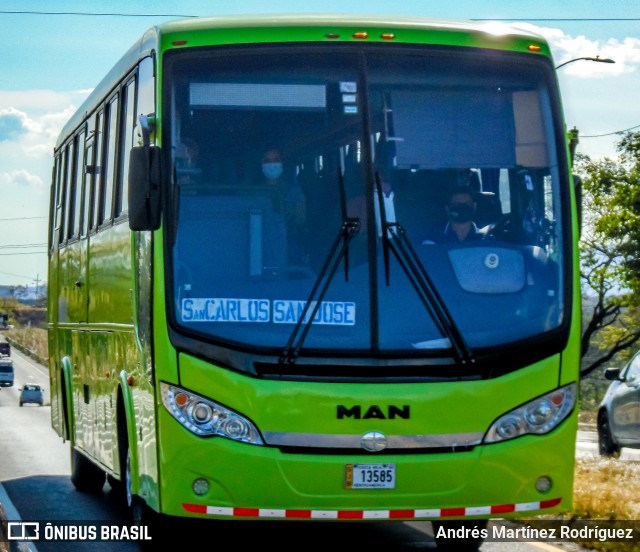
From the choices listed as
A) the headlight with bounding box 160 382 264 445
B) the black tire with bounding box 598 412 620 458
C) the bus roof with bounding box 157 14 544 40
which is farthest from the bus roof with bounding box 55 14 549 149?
the black tire with bounding box 598 412 620 458

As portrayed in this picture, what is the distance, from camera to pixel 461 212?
8.59 meters

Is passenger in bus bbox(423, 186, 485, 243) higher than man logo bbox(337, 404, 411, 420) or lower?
higher

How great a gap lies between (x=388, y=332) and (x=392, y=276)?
1.08 ft

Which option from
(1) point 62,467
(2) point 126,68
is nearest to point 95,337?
(2) point 126,68

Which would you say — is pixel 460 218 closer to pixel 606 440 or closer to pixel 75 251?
pixel 75 251

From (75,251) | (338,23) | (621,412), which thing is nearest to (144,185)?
(338,23)

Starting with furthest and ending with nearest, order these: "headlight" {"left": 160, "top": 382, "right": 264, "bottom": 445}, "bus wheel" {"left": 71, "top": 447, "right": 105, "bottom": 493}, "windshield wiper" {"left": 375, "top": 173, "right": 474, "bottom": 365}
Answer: "bus wheel" {"left": 71, "top": 447, "right": 105, "bottom": 493}, "windshield wiper" {"left": 375, "top": 173, "right": 474, "bottom": 365}, "headlight" {"left": 160, "top": 382, "right": 264, "bottom": 445}

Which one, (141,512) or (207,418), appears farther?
(141,512)

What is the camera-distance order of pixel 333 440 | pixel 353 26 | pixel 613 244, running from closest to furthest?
pixel 333 440
pixel 353 26
pixel 613 244

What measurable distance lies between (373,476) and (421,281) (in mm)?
1149

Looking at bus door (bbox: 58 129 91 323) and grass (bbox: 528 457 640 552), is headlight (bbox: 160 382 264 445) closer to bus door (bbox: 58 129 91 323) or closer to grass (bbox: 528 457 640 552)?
grass (bbox: 528 457 640 552)

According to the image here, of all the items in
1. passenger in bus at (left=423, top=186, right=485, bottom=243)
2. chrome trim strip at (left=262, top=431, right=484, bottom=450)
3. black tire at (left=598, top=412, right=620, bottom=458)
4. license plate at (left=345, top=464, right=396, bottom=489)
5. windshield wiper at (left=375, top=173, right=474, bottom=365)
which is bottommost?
black tire at (left=598, top=412, right=620, bottom=458)

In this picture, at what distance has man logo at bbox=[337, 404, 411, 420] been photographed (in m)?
8.11

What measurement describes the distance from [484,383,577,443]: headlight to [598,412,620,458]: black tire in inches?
409
